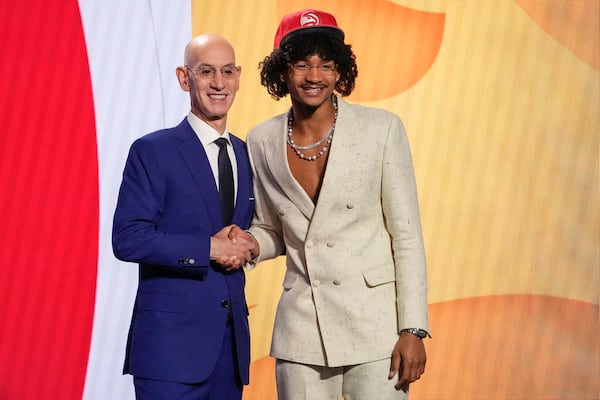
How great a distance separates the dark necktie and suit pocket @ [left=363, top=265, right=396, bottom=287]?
49 cm

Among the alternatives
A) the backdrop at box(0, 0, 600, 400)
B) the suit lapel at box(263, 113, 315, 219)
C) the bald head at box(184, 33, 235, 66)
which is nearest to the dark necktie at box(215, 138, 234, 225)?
the suit lapel at box(263, 113, 315, 219)

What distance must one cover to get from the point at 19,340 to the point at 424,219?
191 centimetres

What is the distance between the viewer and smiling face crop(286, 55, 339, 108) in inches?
90.1

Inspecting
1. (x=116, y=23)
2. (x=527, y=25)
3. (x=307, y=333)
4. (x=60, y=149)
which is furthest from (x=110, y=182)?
(x=527, y=25)

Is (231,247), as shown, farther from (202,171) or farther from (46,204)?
(46,204)

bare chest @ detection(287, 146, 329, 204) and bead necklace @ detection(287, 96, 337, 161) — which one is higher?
bead necklace @ detection(287, 96, 337, 161)

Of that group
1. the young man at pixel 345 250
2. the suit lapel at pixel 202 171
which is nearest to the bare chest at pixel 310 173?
the young man at pixel 345 250

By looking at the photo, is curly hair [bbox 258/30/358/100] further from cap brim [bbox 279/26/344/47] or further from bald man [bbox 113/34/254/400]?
bald man [bbox 113/34/254/400]

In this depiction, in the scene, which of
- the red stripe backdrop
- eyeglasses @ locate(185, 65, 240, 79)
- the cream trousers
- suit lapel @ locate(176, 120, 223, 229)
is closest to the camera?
the cream trousers

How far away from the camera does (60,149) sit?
3742mm

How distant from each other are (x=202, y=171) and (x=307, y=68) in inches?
17.0

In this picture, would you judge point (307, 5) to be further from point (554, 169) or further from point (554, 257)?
point (554, 257)

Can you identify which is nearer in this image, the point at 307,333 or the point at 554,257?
the point at 307,333

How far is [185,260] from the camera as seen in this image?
2344mm
